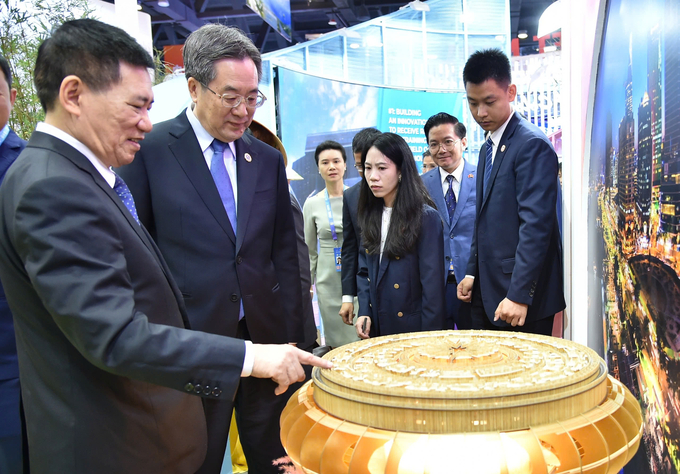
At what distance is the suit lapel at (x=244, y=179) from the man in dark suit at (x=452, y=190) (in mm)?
1828

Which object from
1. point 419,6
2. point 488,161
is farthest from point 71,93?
point 419,6

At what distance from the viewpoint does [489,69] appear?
246 cm

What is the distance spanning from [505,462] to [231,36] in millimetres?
1487

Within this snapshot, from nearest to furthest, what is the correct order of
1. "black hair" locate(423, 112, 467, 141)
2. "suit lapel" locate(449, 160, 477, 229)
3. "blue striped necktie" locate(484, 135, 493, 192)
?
"blue striped necktie" locate(484, 135, 493, 192) < "suit lapel" locate(449, 160, 477, 229) < "black hair" locate(423, 112, 467, 141)

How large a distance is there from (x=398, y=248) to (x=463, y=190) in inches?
46.6

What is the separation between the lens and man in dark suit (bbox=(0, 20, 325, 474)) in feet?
3.46

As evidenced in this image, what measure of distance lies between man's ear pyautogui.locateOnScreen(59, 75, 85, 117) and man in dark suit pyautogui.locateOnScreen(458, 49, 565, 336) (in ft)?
5.49

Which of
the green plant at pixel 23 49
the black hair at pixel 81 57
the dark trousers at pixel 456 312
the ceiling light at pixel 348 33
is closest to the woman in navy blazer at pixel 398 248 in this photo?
the dark trousers at pixel 456 312

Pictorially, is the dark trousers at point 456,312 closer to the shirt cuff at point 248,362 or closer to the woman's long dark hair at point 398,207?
the woman's long dark hair at point 398,207

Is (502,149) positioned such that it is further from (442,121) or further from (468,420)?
(468,420)

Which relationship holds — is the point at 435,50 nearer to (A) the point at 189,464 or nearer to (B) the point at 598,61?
(B) the point at 598,61

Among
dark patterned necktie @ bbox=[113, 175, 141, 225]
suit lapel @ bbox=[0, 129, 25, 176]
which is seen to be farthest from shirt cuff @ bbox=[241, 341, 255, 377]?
suit lapel @ bbox=[0, 129, 25, 176]

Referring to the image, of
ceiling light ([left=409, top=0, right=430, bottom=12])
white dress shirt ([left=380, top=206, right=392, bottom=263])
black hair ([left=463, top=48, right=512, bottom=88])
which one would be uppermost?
ceiling light ([left=409, top=0, right=430, bottom=12])

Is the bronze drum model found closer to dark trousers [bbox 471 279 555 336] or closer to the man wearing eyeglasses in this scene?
the man wearing eyeglasses
